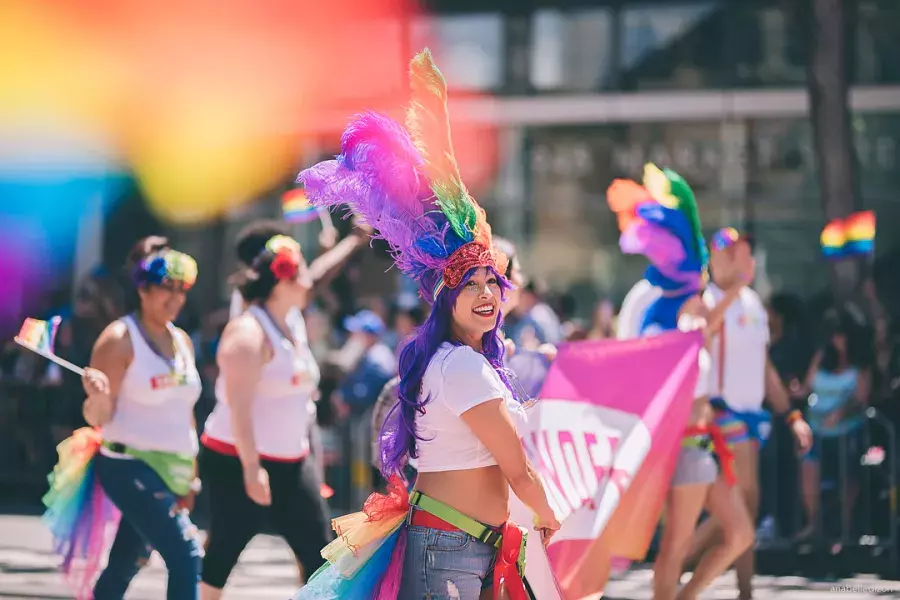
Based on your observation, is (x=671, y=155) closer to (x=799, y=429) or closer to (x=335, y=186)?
(x=799, y=429)

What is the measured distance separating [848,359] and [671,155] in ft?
23.3

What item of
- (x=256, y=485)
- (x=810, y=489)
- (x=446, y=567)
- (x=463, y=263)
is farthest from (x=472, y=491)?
(x=810, y=489)

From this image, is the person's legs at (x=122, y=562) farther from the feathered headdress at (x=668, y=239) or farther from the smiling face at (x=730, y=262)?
the smiling face at (x=730, y=262)

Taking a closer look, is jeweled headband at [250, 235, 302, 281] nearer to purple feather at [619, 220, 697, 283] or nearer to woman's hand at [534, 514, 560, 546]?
purple feather at [619, 220, 697, 283]

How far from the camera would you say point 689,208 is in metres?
7.33

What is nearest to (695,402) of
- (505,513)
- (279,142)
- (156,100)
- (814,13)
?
(505,513)

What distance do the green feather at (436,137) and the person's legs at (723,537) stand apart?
319 cm

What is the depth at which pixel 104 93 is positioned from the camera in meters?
16.3

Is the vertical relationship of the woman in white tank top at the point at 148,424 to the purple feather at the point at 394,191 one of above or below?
below

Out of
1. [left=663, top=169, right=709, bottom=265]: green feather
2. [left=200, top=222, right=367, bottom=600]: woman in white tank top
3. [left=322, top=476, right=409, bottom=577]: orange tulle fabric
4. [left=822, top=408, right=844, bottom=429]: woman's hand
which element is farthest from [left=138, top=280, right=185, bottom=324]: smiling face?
[left=822, top=408, right=844, bottom=429]: woman's hand

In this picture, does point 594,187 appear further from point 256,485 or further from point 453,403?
point 453,403

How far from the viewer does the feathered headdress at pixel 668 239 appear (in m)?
7.16

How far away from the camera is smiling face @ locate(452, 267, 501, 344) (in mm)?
4473

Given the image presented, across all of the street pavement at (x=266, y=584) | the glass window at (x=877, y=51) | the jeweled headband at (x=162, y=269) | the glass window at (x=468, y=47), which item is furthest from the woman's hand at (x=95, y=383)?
the glass window at (x=877, y=51)
